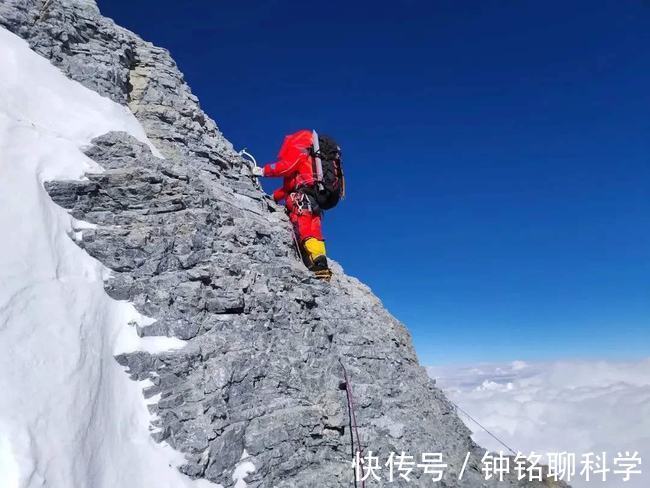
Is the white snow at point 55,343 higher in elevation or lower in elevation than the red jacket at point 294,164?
lower

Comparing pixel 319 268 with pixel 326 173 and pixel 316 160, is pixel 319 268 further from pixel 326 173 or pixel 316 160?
pixel 316 160

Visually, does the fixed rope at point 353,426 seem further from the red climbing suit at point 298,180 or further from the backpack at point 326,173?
the backpack at point 326,173

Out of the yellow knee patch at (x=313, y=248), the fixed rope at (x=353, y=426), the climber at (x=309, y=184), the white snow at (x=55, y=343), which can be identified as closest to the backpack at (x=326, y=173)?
the climber at (x=309, y=184)

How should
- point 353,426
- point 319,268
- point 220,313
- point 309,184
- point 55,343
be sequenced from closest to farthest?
point 55,343 < point 220,313 < point 353,426 < point 319,268 < point 309,184

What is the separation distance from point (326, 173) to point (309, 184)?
2.05 feet

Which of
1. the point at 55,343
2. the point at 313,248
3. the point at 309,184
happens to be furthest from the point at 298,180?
the point at 55,343

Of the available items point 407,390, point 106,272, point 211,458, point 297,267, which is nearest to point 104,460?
point 211,458

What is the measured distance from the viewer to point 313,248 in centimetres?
1236

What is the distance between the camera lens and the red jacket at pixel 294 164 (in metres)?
13.3

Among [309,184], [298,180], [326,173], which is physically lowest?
[309,184]

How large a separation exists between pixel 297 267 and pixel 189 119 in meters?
5.46

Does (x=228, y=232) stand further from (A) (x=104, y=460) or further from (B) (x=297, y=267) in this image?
(A) (x=104, y=460)

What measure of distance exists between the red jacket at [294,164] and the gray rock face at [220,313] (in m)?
1.42

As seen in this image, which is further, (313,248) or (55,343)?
(313,248)
